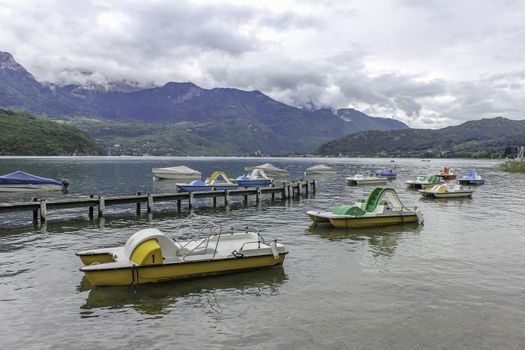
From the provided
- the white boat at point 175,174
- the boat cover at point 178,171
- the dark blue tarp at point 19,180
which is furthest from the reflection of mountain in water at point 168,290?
the boat cover at point 178,171

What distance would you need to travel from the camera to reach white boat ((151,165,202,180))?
91.6m

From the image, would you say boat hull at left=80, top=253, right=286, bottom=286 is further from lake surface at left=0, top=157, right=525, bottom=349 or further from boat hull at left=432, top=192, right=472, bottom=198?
boat hull at left=432, top=192, right=472, bottom=198

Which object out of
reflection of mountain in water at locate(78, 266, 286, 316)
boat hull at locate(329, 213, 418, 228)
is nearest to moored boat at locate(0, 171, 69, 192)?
boat hull at locate(329, 213, 418, 228)

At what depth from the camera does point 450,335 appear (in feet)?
42.9

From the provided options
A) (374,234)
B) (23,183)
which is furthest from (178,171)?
(374,234)

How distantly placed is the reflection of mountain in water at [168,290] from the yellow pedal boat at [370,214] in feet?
41.9

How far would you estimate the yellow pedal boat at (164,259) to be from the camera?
17031 mm

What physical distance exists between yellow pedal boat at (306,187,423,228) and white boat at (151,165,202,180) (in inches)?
2510

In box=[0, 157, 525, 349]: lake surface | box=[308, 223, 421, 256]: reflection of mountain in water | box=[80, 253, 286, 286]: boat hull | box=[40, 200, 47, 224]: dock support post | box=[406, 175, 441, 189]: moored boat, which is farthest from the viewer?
box=[406, 175, 441, 189]: moored boat

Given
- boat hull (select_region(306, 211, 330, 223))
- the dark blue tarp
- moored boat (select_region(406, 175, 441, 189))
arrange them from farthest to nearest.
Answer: moored boat (select_region(406, 175, 441, 189))
the dark blue tarp
boat hull (select_region(306, 211, 330, 223))

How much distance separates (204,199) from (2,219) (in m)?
23.1

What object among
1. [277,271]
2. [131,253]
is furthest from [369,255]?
[131,253]

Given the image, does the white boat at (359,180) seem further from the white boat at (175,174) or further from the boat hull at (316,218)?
the boat hull at (316,218)

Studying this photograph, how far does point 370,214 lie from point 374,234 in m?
2.73
